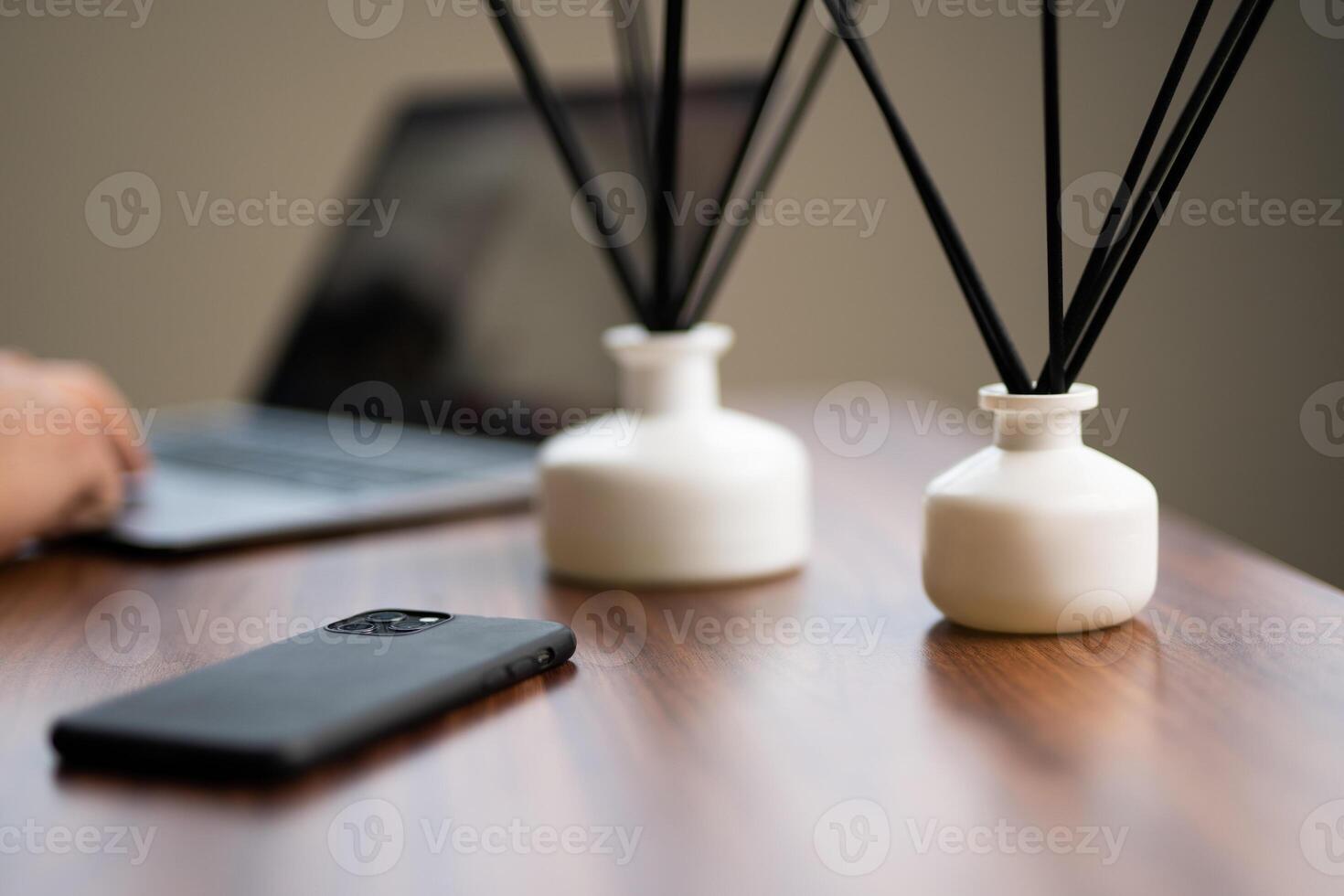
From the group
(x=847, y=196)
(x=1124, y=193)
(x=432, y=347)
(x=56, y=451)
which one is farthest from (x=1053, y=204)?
(x=847, y=196)

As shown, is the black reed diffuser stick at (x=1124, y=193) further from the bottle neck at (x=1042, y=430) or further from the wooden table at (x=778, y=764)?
the wooden table at (x=778, y=764)

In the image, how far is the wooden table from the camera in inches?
14.2

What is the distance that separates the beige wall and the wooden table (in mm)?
1772

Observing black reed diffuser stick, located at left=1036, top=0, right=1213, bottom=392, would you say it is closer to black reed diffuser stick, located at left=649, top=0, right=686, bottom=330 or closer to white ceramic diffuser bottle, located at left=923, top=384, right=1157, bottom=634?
white ceramic diffuser bottle, located at left=923, top=384, right=1157, bottom=634

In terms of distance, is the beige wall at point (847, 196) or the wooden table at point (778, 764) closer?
the wooden table at point (778, 764)

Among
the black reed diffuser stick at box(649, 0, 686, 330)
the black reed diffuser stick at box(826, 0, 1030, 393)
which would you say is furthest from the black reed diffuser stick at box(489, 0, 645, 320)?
the black reed diffuser stick at box(826, 0, 1030, 393)

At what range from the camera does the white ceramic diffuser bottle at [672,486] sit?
→ 66cm

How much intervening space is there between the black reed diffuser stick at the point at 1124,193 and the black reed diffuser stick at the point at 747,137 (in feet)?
0.55

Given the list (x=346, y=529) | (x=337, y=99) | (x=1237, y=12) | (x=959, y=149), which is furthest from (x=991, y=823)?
(x=337, y=99)

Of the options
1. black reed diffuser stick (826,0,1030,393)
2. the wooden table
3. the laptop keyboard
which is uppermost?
black reed diffuser stick (826,0,1030,393)

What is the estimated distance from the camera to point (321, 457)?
1.02 meters

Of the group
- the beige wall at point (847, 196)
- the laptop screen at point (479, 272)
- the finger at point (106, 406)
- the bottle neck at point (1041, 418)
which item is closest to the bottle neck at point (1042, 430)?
the bottle neck at point (1041, 418)

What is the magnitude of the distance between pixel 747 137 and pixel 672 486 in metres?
0.18

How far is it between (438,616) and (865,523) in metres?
0.33
